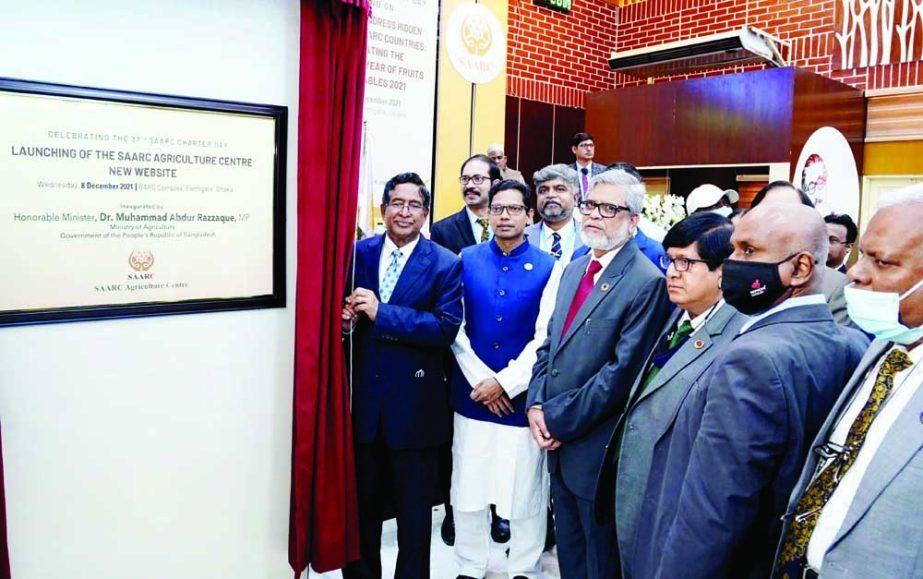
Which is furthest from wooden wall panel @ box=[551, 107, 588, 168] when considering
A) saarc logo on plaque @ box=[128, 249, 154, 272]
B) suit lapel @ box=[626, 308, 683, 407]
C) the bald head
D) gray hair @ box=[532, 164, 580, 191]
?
the bald head

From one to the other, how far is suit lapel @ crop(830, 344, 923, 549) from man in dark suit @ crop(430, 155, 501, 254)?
7.59ft

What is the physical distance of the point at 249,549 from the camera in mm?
2402

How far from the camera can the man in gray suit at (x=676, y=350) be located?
1.82 meters

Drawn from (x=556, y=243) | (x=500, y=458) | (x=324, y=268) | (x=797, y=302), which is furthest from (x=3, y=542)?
(x=556, y=243)

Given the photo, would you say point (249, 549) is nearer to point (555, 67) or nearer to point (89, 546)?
point (89, 546)

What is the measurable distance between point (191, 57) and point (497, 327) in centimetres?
139

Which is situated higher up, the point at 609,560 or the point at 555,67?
the point at 555,67

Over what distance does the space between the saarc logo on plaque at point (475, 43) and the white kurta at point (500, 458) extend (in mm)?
1698

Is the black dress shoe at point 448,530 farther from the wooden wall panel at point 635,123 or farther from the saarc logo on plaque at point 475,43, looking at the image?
the wooden wall panel at point 635,123

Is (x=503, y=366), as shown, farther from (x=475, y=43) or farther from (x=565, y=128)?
(x=565, y=128)

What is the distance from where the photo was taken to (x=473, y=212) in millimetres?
3398

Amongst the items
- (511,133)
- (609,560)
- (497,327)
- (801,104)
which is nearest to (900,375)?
(609,560)

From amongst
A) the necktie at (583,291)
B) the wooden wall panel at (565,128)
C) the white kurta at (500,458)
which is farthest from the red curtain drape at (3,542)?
the wooden wall panel at (565,128)

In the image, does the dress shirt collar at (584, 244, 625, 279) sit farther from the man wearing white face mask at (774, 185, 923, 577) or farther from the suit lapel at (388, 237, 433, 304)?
the man wearing white face mask at (774, 185, 923, 577)
